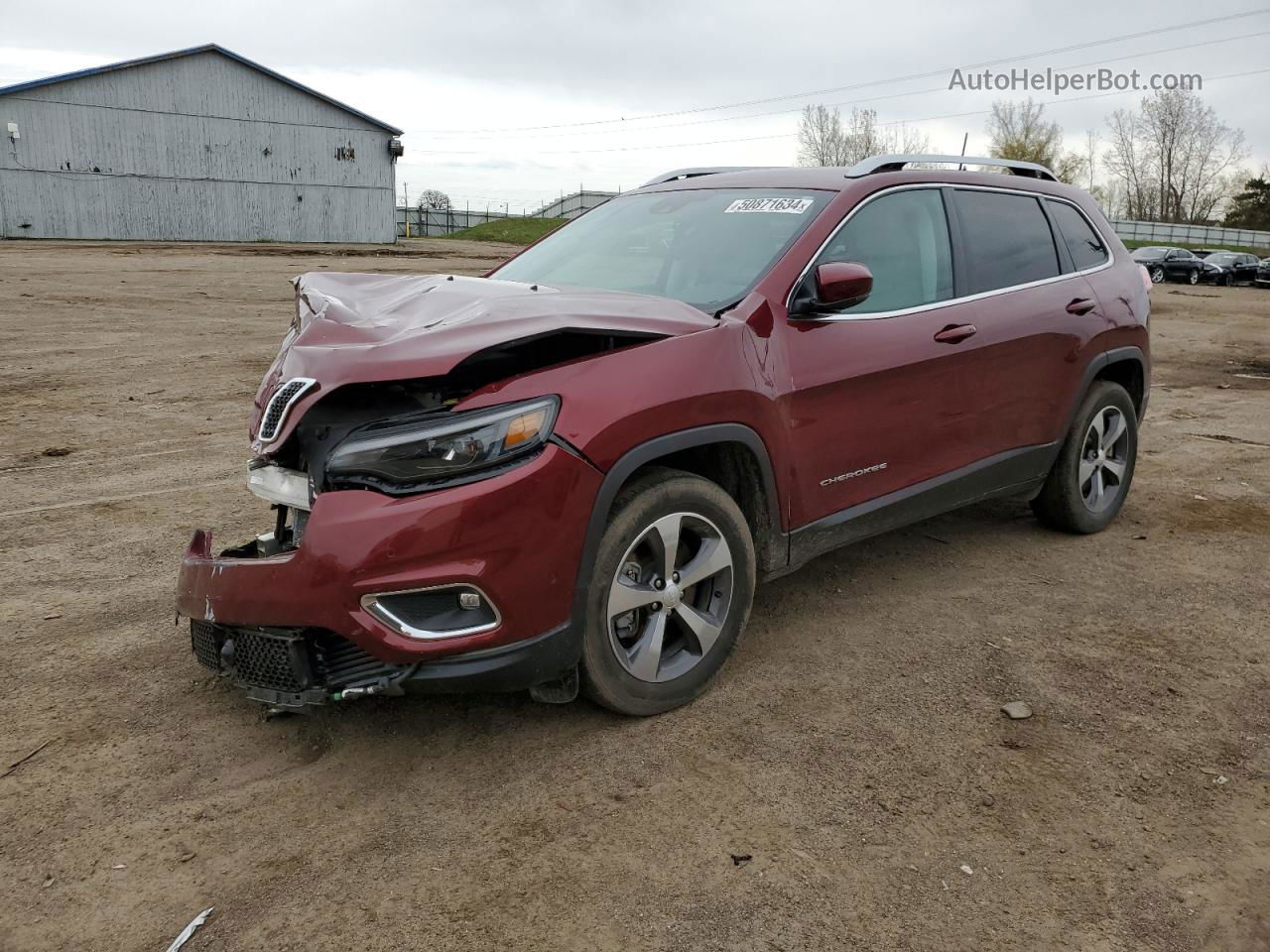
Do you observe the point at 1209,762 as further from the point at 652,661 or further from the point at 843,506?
the point at 652,661

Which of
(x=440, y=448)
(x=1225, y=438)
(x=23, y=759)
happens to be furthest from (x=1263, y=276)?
(x=23, y=759)

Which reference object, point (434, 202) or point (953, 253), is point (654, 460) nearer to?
point (953, 253)

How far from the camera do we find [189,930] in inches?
95.7

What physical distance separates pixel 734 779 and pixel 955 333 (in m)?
2.19

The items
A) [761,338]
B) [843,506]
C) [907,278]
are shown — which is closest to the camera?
[761,338]

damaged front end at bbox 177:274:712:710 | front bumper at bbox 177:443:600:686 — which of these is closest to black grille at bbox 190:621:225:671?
damaged front end at bbox 177:274:712:710

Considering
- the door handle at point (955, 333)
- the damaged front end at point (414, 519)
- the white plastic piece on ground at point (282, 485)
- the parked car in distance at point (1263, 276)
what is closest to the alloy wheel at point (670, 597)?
the damaged front end at point (414, 519)

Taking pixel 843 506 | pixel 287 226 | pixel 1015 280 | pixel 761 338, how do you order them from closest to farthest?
pixel 761 338 < pixel 843 506 < pixel 1015 280 < pixel 287 226

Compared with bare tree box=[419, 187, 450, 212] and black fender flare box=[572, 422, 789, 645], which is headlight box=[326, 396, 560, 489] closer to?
black fender flare box=[572, 422, 789, 645]

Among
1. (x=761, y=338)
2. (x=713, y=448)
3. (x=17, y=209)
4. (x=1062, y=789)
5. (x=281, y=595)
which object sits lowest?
(x=1062, y=789)

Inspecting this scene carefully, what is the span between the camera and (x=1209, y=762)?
10.6 ft

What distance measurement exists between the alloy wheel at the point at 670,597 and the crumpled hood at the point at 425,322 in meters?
0.66

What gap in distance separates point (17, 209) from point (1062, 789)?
39.9m

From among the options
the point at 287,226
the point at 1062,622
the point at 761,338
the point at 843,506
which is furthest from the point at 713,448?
the point at 287,226
